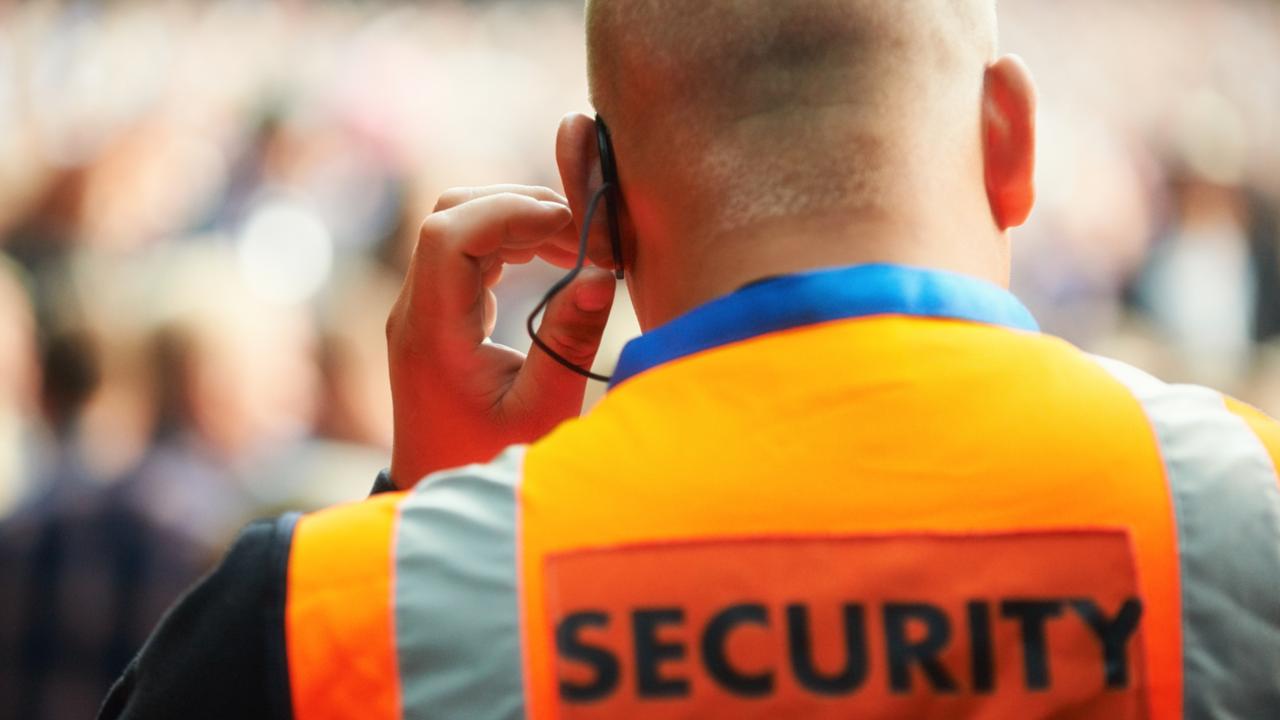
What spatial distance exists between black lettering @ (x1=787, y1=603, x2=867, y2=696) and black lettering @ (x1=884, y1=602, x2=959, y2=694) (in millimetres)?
15

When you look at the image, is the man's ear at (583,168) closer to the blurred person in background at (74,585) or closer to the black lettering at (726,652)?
the black lettering at (726,652)

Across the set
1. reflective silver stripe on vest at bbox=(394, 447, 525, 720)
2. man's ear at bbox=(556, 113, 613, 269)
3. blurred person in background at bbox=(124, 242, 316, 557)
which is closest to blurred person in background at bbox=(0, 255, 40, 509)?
blurred person in background at bbox=(124, 242, 316, 557)

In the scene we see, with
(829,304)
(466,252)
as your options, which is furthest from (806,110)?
(466,252)

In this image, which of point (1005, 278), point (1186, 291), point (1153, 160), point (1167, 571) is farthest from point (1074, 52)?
point (1167, 571)

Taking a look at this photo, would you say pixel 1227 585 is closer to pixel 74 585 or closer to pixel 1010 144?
pixel 1010 144

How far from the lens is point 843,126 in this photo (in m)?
0.80

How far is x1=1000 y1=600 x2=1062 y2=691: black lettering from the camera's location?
27.0 inches

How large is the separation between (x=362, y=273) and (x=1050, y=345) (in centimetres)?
209

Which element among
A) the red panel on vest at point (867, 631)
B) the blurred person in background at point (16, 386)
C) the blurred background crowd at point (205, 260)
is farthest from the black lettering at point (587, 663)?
the blurred person in background at point (16, 386)

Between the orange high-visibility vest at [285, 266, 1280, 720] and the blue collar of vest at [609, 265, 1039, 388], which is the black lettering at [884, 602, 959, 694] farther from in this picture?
the blue collar of vest at [609, 265, 1039, 388]

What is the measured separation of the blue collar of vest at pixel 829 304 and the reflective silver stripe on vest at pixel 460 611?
0.16 m

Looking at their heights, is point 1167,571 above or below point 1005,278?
below

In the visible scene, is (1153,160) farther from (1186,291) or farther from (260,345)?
(260,345)

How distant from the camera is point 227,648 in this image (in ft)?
2.29
